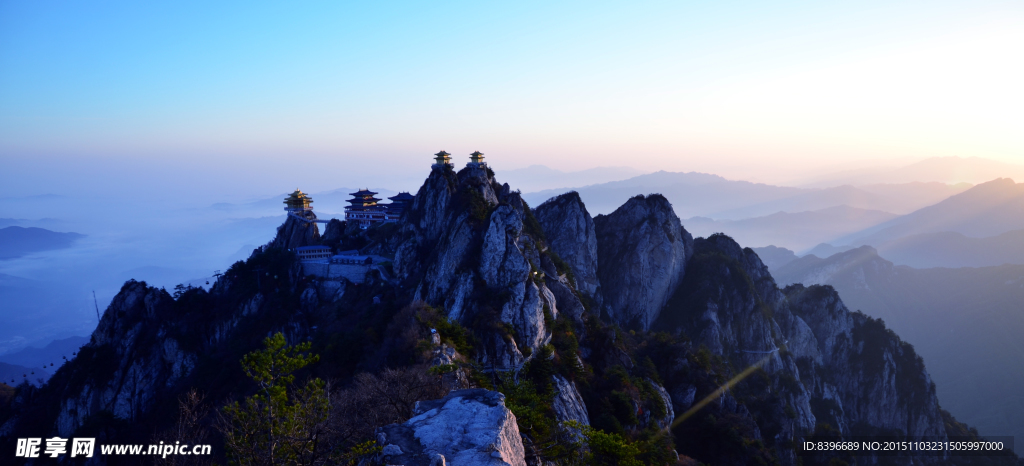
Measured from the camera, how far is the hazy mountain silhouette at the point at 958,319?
91312mm

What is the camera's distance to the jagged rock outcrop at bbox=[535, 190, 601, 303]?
212 feet

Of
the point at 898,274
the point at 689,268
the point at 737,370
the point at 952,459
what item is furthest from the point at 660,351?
the point at 898,274

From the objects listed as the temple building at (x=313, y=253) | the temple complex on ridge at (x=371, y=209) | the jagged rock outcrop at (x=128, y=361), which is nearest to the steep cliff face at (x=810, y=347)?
the temple complex on ridge at (x=371, y=209)

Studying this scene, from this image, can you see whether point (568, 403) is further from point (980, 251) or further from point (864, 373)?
point (980, 251)

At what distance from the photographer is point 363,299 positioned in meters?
53.5

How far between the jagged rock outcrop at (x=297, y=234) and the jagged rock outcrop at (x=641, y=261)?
41.5 meters

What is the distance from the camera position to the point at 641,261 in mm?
67375

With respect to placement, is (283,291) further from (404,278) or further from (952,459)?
(952,459)

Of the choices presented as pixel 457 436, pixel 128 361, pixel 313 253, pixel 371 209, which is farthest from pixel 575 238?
pixel 128 361

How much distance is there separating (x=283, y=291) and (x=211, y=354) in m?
9.86

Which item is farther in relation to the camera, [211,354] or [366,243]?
[366,243]

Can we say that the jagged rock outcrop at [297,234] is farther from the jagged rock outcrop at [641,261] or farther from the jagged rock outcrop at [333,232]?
the jagged rock outcrop at [641,261]

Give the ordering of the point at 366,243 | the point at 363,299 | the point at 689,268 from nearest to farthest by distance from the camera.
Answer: the point at 363,299 → the point at 366,243 → the point at 689,268

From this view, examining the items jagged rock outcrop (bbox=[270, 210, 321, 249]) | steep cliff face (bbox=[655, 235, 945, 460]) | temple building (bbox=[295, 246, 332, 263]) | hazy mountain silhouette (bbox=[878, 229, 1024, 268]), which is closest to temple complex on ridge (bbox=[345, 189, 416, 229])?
jagged rock outcrop (bbox=[270, 210, 321, 249])
